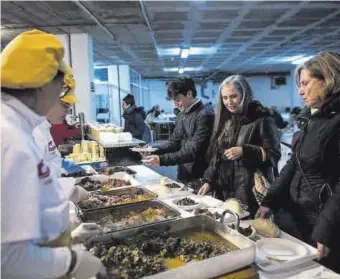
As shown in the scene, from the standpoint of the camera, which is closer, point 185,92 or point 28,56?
point 28,56

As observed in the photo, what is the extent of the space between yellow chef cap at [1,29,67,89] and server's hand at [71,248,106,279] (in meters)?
0.40

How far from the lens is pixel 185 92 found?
2129 millimetres

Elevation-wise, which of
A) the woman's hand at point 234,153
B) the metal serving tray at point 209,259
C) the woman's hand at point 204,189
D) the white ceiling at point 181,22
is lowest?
the woman's hand at point 204,189

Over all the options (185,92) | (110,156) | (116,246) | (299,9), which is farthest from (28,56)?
(299,9)

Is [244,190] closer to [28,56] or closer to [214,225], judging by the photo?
[214,225]

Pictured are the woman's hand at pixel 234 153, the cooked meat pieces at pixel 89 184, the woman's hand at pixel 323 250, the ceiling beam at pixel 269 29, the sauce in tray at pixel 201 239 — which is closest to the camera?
the sauce in tray at pixel 201 239

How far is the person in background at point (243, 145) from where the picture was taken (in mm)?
1690

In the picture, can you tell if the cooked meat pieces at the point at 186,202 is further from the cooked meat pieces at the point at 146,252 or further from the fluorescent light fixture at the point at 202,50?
the fluorescent light fixture at the point at 202,50

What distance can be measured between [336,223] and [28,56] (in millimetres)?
1143

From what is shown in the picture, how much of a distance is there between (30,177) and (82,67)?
4.80 m

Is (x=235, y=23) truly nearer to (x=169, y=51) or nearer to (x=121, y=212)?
(x=169, y=51)

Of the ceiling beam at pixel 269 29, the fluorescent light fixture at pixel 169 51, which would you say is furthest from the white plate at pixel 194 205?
the fluorescent light fixture at pixel 169 51

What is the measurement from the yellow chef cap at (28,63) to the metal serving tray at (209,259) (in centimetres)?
56

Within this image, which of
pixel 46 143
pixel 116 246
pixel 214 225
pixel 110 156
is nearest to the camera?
pixel 116 246
